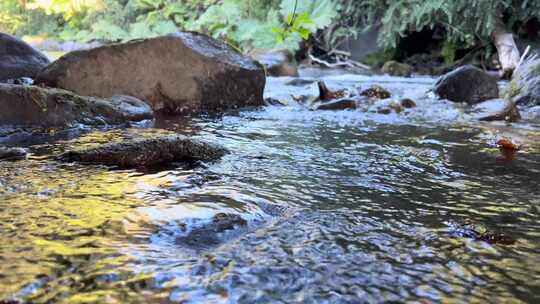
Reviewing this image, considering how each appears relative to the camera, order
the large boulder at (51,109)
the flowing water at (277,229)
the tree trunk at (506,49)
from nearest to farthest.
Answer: the flowing water at (277,229) < the large boulder at (51,109) < the tree trunk at (506,49)

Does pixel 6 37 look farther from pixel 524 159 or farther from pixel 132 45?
pixel 524 159

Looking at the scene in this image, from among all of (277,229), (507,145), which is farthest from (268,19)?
(277,229)

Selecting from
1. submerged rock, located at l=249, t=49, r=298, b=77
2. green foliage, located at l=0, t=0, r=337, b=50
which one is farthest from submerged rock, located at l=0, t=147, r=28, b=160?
green foliage, located at l=0, t=0, r=337, b=50

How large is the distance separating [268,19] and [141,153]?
14380 millimetres

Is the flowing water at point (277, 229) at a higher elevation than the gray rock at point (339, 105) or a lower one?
higher

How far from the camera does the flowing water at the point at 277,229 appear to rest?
1.42 m

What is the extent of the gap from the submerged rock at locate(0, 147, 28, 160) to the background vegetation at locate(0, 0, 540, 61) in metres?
1.75

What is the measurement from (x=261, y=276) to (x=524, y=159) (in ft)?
8.49

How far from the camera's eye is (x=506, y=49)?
1082 cm

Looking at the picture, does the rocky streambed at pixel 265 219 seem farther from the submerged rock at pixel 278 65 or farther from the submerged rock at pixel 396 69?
the submerged rock at pixel 396 69

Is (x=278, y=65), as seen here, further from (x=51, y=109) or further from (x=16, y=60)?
(x=51, y=109)

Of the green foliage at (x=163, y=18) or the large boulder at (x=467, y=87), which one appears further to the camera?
the green foliage at (x=163, y=18)

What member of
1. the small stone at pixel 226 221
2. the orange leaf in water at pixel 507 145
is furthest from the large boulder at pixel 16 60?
the orange leaf in water at pixel 507 145

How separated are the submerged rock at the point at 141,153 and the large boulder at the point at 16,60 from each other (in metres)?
3.67
